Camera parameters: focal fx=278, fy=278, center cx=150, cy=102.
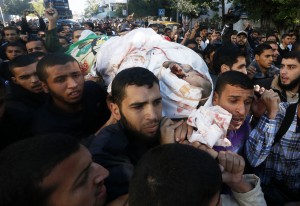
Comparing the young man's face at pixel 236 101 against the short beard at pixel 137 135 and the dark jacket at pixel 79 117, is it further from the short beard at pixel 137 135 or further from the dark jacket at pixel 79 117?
the dark jacket at pixel 79 117

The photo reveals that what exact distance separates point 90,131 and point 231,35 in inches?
308

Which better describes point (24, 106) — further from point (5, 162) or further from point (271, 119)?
point (271, 119)

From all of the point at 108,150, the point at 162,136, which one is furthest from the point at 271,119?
the point at 108,150

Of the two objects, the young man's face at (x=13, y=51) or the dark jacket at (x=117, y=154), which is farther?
the young man's face at (x=13, y=51)

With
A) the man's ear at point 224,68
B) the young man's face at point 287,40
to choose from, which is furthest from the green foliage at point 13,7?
the man's ear at point 224,68

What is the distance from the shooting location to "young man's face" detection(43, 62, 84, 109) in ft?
6.73

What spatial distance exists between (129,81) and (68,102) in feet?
2.18

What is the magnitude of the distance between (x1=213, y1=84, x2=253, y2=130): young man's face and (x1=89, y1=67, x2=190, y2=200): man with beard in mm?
464

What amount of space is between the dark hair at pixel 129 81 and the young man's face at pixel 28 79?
131 cm

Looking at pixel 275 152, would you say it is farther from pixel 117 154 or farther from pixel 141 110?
pixel 117 154

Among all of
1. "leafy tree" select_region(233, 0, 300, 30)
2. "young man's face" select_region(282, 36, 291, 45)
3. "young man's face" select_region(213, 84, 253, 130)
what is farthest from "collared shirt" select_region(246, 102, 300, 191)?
"leafy tree" select_region(233, 0, 300, 30)

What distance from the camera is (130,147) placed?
1498 millimetres

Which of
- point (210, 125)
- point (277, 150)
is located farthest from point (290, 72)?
point (210, 125)

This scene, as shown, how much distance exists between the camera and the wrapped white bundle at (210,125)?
4.60 feet
